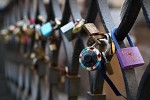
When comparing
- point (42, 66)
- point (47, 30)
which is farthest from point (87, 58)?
point (42, 66)

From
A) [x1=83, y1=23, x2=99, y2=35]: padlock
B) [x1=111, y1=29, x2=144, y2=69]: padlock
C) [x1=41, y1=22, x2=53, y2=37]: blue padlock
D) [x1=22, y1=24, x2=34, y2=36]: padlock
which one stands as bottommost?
[x1=111, y1=29, x2=144, y2=69]: padlock

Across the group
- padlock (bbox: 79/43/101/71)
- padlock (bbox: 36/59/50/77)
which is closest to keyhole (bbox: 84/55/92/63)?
padlock (bbox: 79/43/101/71)

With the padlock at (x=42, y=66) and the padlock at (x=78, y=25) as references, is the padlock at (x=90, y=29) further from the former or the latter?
the padlock at (x=42, y=66)

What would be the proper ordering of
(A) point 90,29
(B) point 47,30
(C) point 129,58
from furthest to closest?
(B) point 47,30 → (A) point 90,29 → (C) point 129,58

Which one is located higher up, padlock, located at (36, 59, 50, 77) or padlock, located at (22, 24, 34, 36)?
padlock, located at (22, 24, 34, 36)

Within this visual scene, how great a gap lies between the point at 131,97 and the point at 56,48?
19.2 inches

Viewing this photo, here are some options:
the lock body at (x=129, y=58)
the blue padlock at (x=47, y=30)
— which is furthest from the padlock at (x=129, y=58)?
the blue padlock at (x=47, y=30)

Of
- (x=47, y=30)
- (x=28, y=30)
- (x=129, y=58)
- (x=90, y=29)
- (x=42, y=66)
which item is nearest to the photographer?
(x=129, y=58)

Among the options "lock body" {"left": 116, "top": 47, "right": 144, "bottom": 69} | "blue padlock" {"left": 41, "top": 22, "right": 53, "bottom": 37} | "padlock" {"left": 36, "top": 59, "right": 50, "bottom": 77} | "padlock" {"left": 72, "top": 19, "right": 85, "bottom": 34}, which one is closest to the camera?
"lock body" {"left": 116, "top": 47, "right": 144, "bottom": 69}

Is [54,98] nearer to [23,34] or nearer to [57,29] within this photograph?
[57,29]

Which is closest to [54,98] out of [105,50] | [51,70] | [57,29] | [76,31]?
[51,70]

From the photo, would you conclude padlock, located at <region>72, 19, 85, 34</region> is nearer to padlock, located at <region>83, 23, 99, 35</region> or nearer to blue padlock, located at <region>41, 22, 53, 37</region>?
padlock, located at <region>83, 23, 99, 35</region>

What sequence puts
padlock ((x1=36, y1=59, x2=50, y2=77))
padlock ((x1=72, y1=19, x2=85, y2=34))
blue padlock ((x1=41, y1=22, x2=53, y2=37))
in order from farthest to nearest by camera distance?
padlock ((x1=36, y1=59, x2=50, y2=77)) → blue padlock ((x1=41, y1=22, x2=53, y2=37)) → padlock ((x1=72, y1=19, x2=85, y2=34))

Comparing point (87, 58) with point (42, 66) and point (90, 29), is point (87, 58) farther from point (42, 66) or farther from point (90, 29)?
point (42, 66)
